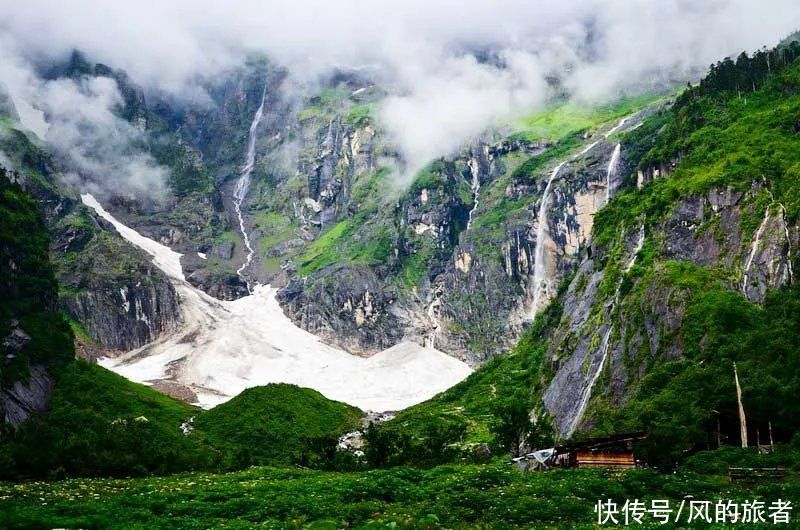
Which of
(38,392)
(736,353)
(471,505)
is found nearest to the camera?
(471,505)

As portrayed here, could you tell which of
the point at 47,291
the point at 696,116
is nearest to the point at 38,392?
the point at 47,291

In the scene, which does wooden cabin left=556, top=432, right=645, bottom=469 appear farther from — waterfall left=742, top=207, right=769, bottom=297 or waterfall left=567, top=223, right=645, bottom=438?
waterfall left=742, top=207, right=769, bottom=297

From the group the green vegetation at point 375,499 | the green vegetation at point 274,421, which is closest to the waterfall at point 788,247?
the green vegetation at point 375,499

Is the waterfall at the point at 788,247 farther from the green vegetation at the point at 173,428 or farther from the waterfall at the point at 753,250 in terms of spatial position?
the green vegetation at the point at 173,428

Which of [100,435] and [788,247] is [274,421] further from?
[788,247]

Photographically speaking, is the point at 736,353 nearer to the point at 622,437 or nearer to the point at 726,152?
the point at 622,437

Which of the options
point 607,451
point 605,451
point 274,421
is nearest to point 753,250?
point 607,451

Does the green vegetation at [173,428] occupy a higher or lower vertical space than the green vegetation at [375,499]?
higher

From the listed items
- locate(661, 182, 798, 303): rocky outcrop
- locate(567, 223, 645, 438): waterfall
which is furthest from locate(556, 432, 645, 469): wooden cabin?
locate(661, 182, 798, 303): rocky outcrop
